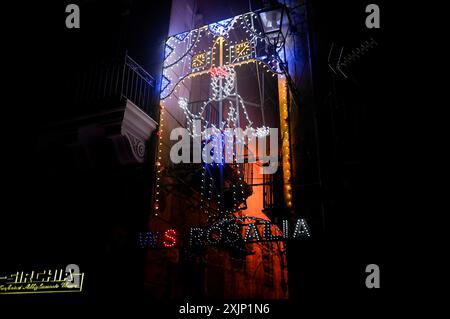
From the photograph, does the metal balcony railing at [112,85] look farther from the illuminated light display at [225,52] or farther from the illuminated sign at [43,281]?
the illuminated sign at [43,281]

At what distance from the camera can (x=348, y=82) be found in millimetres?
9633

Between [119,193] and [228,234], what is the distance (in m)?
3.61

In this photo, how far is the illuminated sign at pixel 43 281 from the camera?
8883 millimetres

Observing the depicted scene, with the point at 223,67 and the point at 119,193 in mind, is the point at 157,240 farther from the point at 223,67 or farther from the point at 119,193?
the point at 223,67

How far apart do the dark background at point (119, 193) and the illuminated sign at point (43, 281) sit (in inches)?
9.5

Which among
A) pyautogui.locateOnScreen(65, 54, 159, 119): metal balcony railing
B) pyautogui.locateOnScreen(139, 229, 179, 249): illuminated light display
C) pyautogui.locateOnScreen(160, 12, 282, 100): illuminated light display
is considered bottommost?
pyautogui.locateOnScreen(139, 229, 179, 249): illuminated light display

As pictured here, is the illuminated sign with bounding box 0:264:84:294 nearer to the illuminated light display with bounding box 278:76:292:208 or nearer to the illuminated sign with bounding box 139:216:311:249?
the illuminated sign with bounding box 139:216:311:249

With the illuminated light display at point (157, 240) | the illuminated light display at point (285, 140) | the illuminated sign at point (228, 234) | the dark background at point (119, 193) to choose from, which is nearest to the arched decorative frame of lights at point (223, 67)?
the illuminated light display at point (285, 140)

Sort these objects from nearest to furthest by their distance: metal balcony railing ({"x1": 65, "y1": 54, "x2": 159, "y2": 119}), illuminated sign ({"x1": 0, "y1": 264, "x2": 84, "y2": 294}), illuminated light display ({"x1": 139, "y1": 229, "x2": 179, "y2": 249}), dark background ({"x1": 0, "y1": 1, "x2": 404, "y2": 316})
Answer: dark background ({"x1": 0, "y1": 1, "x2": 404, "y2": 316}), illuminated light display ({"x1": 139, "y1": 229, "x2": 179, "y2": 249}), illuminated sign ({"x1": 0, "y1": 264, "x2": 84, "y2": 294}), metal balcony railing ({"x1": 65, "y1": 54, "x2": 159, "y2": 119})

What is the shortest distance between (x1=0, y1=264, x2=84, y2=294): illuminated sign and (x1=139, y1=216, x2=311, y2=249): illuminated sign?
85.4 inches

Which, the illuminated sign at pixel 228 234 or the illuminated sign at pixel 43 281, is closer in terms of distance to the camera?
the illuminated sign at pixel 228 234

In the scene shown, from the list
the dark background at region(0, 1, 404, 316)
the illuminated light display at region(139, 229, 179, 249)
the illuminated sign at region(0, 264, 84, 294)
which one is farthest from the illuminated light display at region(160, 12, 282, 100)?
the illuminated sign at region(0, 264, 84, 294)

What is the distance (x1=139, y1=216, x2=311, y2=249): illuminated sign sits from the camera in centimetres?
747

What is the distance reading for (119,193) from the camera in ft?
31.9
